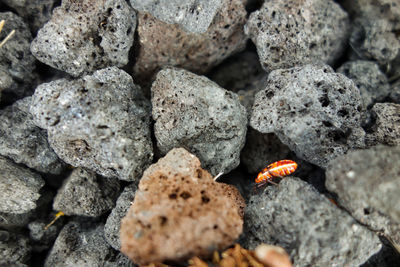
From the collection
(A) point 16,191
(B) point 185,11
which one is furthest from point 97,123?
(B) point 185,11

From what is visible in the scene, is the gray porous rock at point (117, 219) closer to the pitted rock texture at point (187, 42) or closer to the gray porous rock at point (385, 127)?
the pitted rock texture at point (187, 42)

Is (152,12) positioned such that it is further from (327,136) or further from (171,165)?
(327,136)

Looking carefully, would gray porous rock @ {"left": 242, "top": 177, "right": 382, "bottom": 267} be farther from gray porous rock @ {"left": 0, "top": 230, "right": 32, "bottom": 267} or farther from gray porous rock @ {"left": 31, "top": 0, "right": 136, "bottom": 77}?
gray porous rock @ {"left": 0, "top": 230, "right": 32, "bottom": 267}

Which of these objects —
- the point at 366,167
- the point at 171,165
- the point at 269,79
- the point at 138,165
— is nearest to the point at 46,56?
the point at 138,165

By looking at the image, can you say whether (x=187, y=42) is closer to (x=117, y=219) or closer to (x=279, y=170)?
(x=279, y=170)

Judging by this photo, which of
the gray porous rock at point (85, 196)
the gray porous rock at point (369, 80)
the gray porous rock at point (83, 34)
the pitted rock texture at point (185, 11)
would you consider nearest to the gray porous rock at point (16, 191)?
the gray porous rock at point (85, 196)
